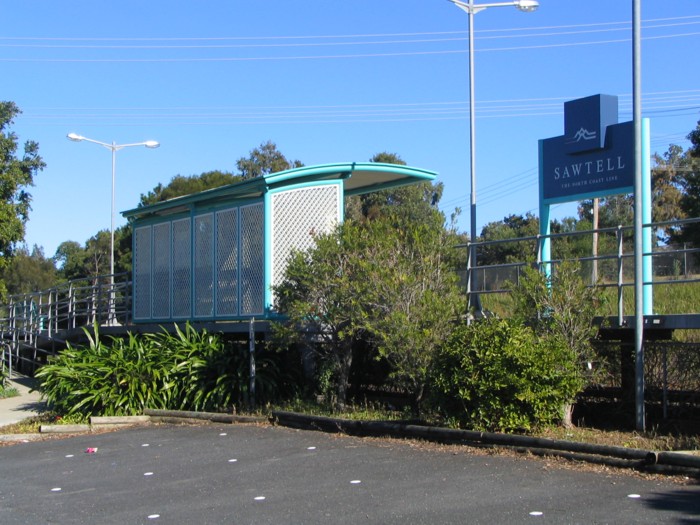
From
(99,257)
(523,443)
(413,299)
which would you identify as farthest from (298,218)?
(99,257)

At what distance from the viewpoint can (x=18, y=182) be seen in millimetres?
24094

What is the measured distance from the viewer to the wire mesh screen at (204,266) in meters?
17.3

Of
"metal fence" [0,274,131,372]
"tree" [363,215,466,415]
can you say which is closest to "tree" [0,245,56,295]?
"metal fence" [0,274,131,372]

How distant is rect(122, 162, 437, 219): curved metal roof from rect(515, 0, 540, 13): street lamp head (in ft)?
11.8

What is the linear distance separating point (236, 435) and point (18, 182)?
14.3 meters

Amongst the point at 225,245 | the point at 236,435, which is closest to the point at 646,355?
the point at 236,435

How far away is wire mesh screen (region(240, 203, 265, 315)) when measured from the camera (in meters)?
15.8

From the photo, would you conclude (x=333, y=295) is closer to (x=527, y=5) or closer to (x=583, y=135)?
(x=583, y=135)

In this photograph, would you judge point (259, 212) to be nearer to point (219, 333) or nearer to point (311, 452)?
point (219, 333)

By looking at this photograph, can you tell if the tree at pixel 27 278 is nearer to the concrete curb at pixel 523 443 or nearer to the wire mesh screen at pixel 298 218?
the wire mesh screen at pixel 298 218

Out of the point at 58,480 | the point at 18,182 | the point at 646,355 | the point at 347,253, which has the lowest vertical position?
the point at 58,480

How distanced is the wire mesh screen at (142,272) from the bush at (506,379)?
10.0 metres

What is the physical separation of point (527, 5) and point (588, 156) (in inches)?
162

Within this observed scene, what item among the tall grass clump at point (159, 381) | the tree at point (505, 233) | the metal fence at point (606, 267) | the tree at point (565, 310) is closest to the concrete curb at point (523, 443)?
the tree at point (565, 310)
